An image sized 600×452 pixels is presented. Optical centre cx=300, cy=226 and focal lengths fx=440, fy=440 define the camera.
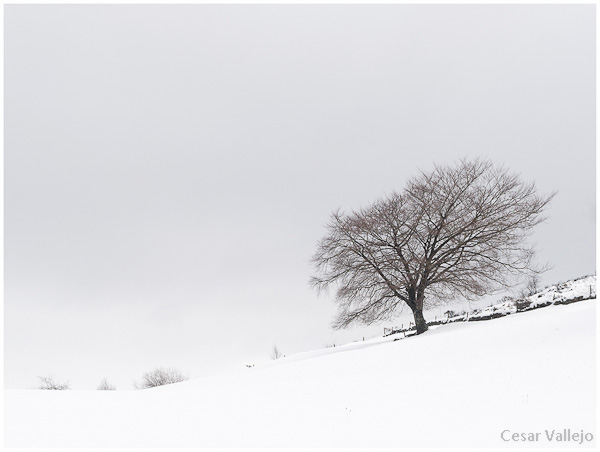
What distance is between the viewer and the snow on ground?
314 inches

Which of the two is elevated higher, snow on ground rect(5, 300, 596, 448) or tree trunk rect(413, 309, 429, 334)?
tree trunk rect(413, 309, 429, 334)

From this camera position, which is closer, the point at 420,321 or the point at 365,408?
the point at 365,408

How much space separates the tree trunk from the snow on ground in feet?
35.0

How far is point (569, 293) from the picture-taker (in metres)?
26.0

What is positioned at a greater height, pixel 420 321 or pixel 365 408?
pixel 420 321

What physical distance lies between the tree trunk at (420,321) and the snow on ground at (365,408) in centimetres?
1068

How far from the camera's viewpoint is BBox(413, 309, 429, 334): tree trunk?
2572 cm

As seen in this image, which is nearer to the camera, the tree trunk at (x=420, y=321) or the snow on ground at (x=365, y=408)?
the snow on ground at (x=365, y=408)

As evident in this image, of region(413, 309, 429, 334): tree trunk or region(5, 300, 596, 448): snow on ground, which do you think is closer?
region(5, 300, 596, 448): snow on ground

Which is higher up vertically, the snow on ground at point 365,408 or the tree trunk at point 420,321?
the tree trunk at point 420,321

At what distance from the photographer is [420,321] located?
25984mm

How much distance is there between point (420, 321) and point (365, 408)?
17532 millimetres

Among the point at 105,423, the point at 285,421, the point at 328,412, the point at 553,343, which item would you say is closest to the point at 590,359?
the point at 553,343

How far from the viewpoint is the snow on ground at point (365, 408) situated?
26.1 feet
